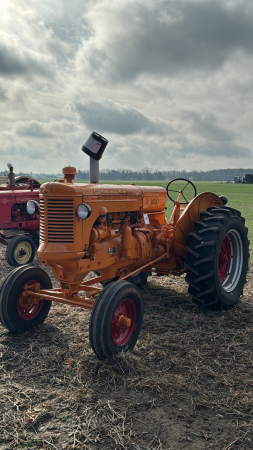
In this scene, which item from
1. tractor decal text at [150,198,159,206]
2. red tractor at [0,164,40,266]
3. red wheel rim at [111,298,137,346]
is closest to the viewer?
red wheel rim at [111,298,137,346]

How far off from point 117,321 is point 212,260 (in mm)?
1666

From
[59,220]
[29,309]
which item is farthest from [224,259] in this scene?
[29,309]

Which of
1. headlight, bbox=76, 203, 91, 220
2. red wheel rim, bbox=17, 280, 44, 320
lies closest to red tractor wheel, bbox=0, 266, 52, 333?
red wheel rim, bbox=17, 280, 44, 320

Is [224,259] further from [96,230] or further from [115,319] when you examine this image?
[115,319]

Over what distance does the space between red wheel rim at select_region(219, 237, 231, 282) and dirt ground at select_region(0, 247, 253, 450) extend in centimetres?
97

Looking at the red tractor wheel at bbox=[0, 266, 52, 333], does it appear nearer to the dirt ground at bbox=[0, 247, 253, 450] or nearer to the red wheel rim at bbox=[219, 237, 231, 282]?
the dirt ground at bbox=[0, 247, 253, 450]

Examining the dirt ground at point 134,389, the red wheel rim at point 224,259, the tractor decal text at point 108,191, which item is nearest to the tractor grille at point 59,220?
the tractor decal text at point 108,191

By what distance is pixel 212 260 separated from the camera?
15.9 feet

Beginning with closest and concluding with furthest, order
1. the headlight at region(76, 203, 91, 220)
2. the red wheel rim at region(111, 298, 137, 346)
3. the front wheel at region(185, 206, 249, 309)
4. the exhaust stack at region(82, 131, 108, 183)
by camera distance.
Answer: the red wheel rim at region(111, 298, 137, 346) → the headlight at region(76, 203, 91, 220) → the exhaust stack at region(82, 131, 108, 183) → the front wheel at region(185, 206, 249, 309)

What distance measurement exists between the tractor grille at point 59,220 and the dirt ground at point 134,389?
117cm

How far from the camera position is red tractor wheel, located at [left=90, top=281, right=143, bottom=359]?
3.54 meters

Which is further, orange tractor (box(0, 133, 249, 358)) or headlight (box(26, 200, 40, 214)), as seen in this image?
headlight (box(26, 200, 40, 214))

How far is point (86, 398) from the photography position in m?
3.07

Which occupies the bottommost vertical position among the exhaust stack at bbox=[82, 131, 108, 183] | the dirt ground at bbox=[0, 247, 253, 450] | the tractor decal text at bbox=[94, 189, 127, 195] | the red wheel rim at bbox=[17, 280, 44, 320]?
the dirt ground at bbox=[0, 247, 253, 450]
